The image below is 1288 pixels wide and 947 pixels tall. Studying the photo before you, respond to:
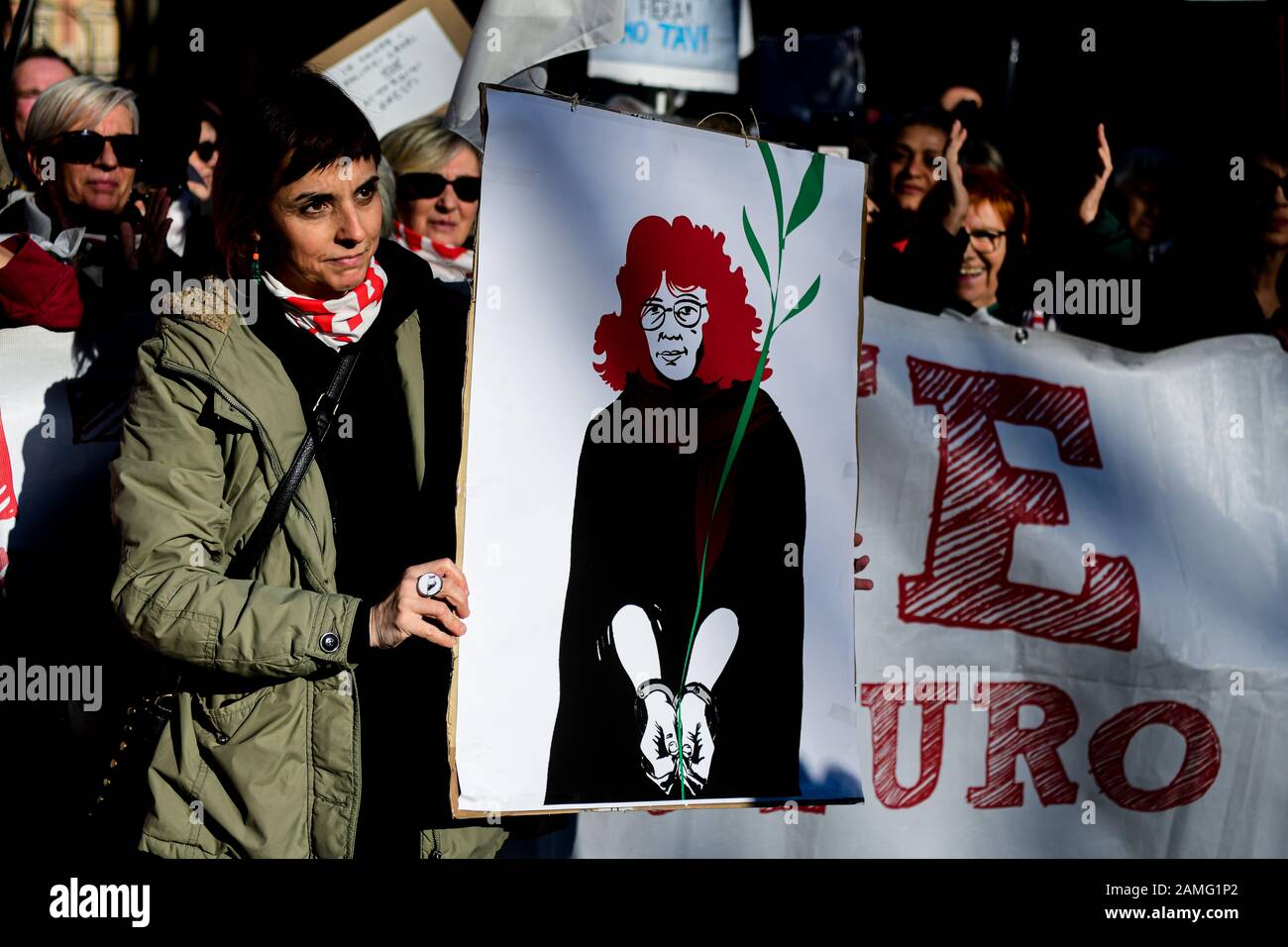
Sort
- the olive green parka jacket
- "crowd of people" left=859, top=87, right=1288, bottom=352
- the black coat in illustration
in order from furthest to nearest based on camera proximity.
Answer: "crowd of people" left=859, top=87, right=1288, bottom=352, the black coat in illustration, the olive green parka jacket

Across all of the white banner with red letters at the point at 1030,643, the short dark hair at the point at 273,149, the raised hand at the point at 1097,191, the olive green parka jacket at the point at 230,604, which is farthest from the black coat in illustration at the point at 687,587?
the raised hand at the point at 1097,191

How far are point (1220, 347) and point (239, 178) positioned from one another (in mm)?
2555

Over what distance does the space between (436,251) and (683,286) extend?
155 cm

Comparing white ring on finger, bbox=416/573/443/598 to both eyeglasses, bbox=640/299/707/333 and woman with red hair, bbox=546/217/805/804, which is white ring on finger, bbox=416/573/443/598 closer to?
woman with red hair, bbox=546/217/805/804

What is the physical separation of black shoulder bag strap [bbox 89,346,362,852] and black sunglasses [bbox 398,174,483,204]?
1.82m

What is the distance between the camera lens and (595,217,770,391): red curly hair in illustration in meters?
2.41

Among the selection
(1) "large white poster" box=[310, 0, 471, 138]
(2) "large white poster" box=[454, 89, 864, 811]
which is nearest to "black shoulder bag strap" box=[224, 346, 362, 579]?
(2) "large white poster" box=[454, 89, 864, 811]

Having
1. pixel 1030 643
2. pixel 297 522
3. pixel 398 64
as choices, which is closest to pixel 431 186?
pixel 398 64

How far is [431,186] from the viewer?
4043 mm

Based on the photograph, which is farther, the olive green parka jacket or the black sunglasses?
the black sunglasses

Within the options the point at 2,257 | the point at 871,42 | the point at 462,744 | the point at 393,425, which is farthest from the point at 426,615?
the point at 871,42

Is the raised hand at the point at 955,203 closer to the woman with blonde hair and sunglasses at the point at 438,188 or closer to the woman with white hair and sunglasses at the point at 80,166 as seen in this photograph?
the woman with blonde hair and sunglasses at the point at 438,188

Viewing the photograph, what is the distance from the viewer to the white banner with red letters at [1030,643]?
337cm
